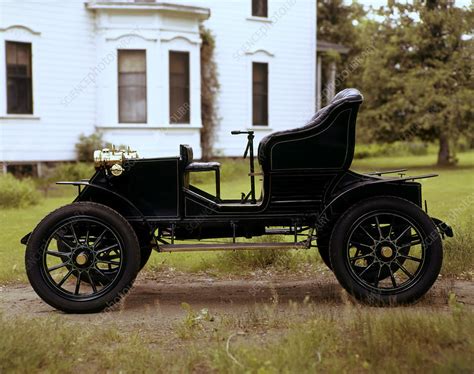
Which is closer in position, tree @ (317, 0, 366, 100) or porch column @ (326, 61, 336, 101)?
porch column @ (326, 61, 336, 101)

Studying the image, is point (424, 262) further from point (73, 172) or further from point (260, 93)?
point (260, 93)

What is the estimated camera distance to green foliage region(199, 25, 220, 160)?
22656 millimetres

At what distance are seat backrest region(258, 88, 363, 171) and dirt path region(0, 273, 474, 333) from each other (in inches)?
43.4

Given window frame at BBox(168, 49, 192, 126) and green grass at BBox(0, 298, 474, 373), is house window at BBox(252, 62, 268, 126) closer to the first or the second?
window frame at BBox(168, 49, 192, 126)

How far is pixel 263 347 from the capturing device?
5051 mm

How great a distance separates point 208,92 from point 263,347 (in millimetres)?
18151

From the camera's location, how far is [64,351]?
5.02 metres

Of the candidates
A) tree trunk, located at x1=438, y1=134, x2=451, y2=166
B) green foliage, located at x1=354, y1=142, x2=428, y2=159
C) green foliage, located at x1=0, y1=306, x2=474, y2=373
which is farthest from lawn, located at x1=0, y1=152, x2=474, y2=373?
green foliage, located at x1=354, y1=142, x2=428, y2=159

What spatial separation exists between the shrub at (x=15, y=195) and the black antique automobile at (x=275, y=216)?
336 inches

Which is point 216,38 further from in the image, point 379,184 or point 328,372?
point 328,372

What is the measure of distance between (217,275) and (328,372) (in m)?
3.91

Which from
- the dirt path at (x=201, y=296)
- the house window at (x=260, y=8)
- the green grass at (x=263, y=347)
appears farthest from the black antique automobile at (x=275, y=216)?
the house window at (x=260, y=8)

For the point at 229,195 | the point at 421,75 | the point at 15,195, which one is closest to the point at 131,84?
the point at 229,195

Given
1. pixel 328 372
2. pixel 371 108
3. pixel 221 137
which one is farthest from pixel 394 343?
pixel 371 108
